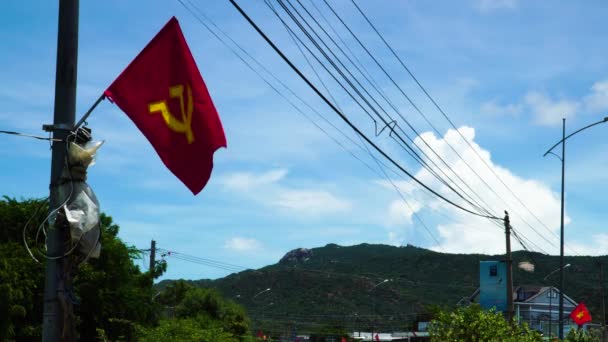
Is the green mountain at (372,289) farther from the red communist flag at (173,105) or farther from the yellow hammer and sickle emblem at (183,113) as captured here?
the yellow hammer and sickle emblem at (183,113)

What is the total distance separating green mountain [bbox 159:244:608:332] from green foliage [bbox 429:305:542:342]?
311ft

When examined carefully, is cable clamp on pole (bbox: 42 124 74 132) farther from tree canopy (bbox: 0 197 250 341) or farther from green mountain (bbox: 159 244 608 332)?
green mountain (bbox: 159 244 608 332)

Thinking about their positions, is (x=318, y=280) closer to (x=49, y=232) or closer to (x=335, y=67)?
(x=335, y=67)

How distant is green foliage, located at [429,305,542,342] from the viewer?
27641mm

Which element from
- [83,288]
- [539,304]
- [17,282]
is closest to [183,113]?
[17,282]

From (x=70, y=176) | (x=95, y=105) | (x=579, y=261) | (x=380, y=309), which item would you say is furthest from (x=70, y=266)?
(x=579, y=261)

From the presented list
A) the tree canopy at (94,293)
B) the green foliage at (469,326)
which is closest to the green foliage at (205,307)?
the tree canopy at (94,293)

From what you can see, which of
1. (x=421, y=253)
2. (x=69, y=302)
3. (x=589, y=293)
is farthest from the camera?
(x=421, y=253)

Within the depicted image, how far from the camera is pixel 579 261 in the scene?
496ft

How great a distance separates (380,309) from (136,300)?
359 ft

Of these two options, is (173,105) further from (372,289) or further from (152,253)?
(372,289)

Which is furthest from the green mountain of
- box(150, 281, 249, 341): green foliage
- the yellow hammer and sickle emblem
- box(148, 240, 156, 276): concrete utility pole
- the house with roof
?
A: the yellow hammer and sickle emblem

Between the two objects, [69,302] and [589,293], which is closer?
[69,302]

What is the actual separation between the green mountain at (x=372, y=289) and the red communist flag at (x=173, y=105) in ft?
376
